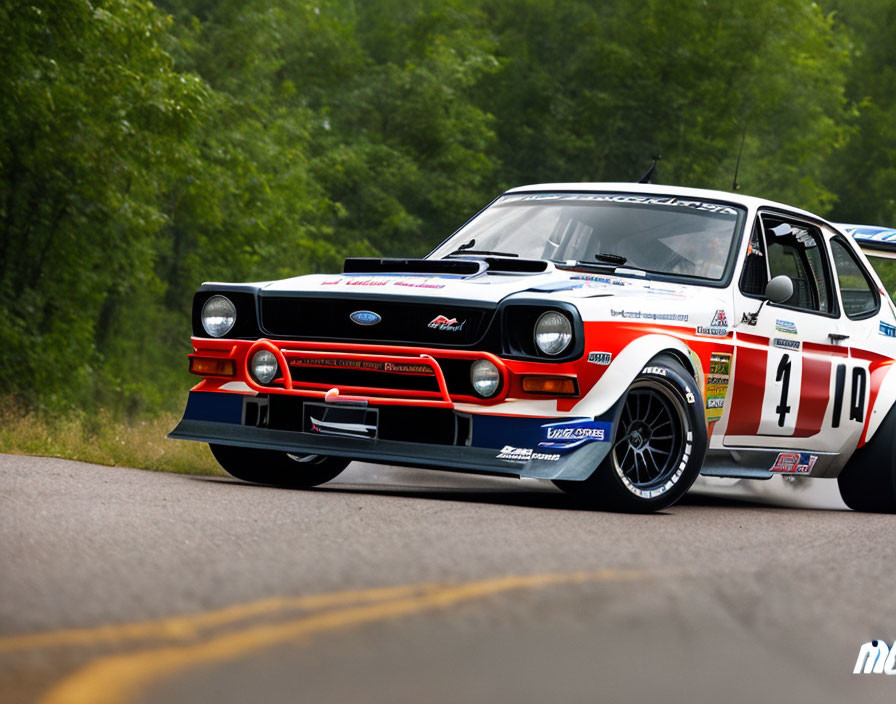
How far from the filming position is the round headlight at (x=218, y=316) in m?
8.41

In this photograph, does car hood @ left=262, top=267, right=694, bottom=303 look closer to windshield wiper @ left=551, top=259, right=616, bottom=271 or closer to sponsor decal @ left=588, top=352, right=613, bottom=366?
windshield wiper @ left=551, top=259, right=616, bottom=271

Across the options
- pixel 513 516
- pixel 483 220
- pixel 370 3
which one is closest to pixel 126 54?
pixel 483 220

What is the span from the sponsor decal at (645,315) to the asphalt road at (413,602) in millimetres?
996

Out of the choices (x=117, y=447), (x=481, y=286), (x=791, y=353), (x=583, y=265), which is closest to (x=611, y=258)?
(x=583, y=265)

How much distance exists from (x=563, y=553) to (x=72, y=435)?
243 inches

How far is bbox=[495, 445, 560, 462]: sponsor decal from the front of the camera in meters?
7.38

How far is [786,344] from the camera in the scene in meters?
9.05

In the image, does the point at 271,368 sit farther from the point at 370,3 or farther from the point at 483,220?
the point at 370,3

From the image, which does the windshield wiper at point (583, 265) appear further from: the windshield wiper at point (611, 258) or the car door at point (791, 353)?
the car door at point (791, 353)

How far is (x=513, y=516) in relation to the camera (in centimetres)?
709

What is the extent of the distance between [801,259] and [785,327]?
88 centimetres

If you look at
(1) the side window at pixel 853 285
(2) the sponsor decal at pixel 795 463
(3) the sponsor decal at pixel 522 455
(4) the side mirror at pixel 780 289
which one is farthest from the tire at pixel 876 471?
(3) the sponsor decal at pixel 522 455

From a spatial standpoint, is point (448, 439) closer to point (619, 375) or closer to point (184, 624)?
point (619, 375)

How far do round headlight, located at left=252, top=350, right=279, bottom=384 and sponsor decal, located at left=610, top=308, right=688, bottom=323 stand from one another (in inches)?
70.1
